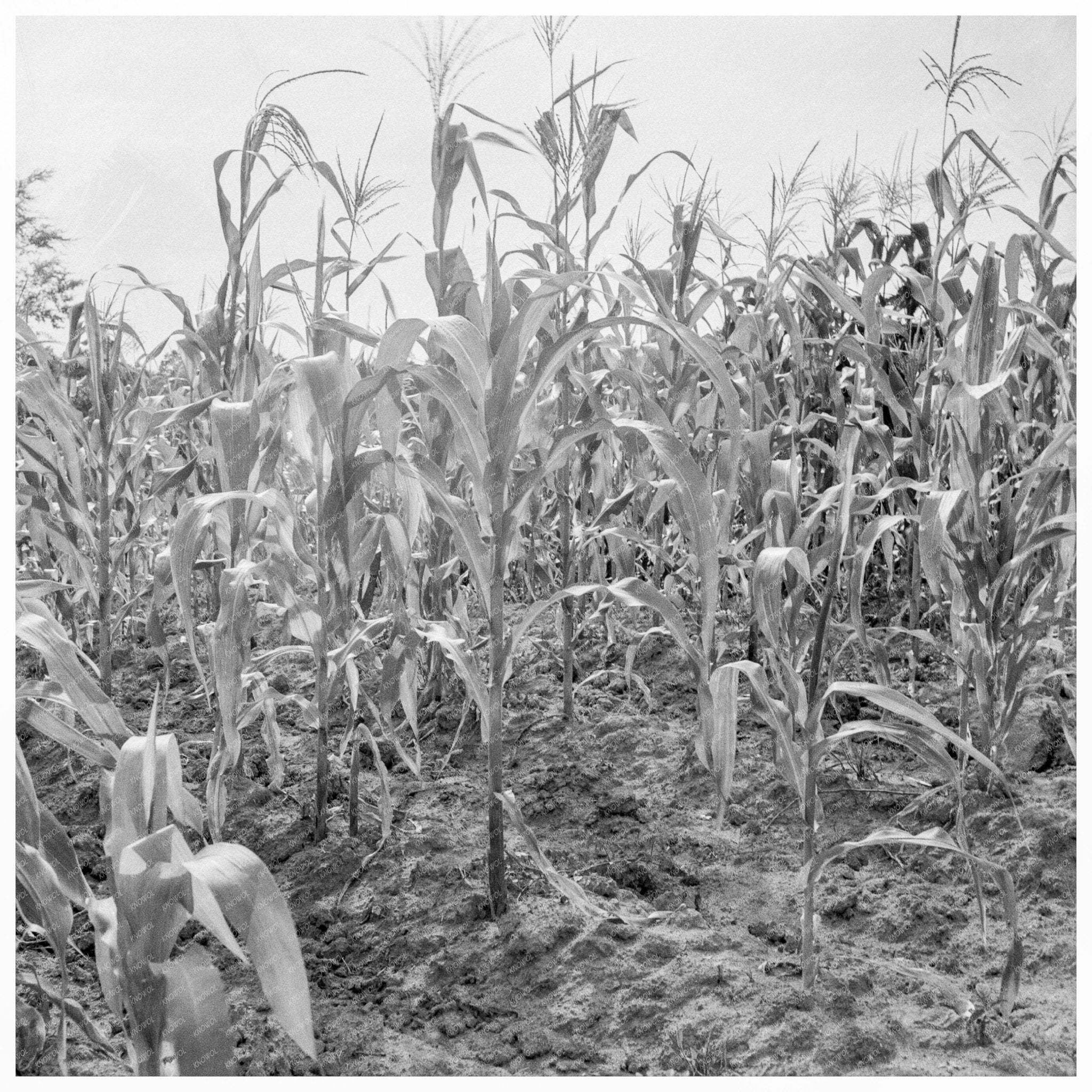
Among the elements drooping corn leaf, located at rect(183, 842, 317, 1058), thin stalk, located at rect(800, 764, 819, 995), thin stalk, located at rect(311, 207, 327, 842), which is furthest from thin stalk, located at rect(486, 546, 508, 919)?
drooping corn leaf, located at rect(183, 842, 317, 1058)

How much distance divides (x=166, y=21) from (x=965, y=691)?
1670mm

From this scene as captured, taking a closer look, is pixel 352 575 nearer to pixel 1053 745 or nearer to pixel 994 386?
pixel 994 386

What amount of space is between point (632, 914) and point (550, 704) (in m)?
0.75

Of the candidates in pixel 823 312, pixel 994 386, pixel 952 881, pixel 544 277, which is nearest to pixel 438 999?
pixel 952 881

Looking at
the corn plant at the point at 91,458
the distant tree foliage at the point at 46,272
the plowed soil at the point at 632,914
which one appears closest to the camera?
the plowed soil at the point at 632,914

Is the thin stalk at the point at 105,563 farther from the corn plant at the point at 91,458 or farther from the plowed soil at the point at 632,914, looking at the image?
the plowed soil at the point at 632,914

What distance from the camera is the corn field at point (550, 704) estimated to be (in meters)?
1.02

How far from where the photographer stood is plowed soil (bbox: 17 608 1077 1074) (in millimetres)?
1041

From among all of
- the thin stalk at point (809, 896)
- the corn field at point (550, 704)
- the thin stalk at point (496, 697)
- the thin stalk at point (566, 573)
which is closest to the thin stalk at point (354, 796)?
the corn field at point (550, 704)

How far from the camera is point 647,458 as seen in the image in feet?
6.36

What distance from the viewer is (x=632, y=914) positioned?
127 cm

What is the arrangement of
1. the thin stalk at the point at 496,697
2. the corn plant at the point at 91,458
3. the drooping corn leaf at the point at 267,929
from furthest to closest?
the corn plant at the point at 91,458, the thin stalk at the point at 496,697, the drooping corn leaf at the point at 267,929

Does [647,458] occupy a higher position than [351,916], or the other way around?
[647,458]

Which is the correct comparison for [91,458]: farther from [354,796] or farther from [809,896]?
[809,896]
